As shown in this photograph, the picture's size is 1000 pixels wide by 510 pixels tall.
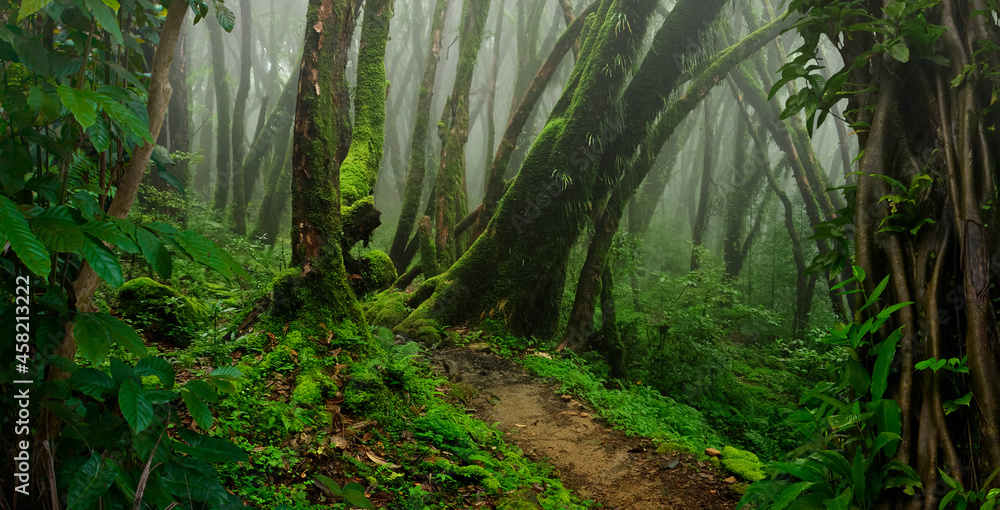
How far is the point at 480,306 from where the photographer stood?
7.47 meters

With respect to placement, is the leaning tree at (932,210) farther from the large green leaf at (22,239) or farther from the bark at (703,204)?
the bark at (703,204)

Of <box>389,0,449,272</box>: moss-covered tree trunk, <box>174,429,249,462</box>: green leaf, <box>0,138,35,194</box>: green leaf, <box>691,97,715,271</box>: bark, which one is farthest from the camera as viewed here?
<box>691,97,715,271</box>: bark

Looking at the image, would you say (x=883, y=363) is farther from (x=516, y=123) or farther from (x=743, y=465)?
(x=516, y=123)

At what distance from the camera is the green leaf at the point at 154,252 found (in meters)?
1.22

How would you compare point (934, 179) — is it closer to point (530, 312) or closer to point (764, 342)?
point (530, 312)

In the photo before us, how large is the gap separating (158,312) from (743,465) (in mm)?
5097

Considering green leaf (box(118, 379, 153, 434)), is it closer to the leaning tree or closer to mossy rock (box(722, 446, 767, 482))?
the leaning tree

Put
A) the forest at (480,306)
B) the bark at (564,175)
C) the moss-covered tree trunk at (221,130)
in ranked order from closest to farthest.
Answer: the forest at (480,306), the bark at (564,175), the moss-covered tree trunk at (221,130)

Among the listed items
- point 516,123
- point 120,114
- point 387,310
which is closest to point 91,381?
point 120,114

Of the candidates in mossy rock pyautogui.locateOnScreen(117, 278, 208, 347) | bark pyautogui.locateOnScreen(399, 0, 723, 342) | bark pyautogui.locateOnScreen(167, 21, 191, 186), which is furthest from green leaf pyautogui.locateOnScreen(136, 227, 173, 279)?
bark pyautogui.locateOnScreen(167, 21, 191, 186)

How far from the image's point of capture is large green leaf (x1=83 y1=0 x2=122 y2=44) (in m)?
1.13

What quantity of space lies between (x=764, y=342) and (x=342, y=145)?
377 inches

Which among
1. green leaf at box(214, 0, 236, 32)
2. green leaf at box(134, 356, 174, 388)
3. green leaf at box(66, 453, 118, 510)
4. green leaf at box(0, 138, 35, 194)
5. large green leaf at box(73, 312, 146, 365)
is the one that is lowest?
green leaf at box(66, 453, 118, 510)

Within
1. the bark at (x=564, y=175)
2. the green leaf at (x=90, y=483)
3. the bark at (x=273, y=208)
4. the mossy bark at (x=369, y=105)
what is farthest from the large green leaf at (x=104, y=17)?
the bark at (x=273, y=208)
